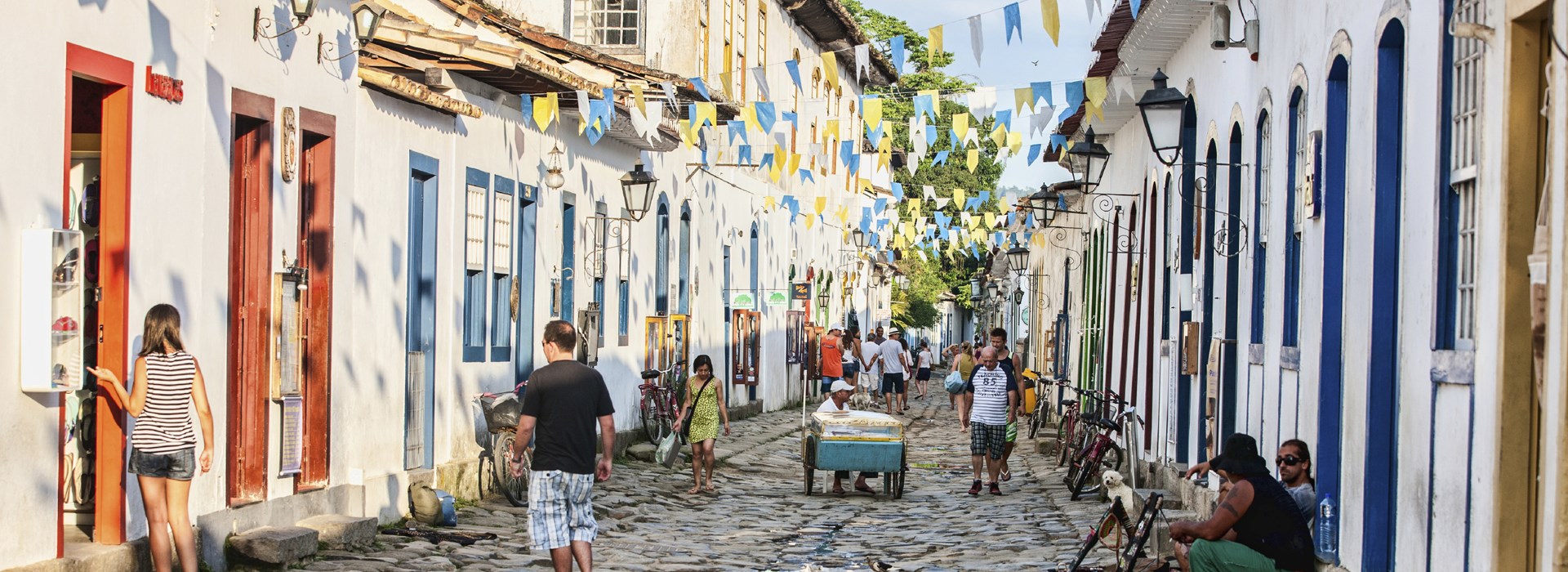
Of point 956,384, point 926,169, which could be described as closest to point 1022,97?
point 956,384

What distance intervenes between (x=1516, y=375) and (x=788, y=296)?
29.5 metres

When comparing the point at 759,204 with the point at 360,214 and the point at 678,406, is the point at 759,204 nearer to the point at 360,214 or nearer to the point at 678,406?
the point at 678,406

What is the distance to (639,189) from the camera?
69.6 feet

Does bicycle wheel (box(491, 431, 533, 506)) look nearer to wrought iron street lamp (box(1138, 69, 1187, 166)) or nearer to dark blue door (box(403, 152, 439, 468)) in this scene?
dark blue door (box(403, 152, 439, 468))

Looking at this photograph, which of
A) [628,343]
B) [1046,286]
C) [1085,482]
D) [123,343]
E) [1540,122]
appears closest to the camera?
[1540,122]

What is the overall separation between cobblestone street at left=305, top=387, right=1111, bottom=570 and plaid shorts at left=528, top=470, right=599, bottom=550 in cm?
162

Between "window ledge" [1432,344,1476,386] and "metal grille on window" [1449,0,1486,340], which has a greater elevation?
"metal grille on window" [1449,0,1486,340]

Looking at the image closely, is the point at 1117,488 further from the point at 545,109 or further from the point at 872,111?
the point at 545,109

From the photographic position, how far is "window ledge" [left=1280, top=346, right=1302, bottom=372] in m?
11.3

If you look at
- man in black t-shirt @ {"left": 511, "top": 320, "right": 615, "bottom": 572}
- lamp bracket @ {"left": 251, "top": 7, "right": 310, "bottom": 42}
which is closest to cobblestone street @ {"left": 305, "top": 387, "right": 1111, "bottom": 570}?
man in black t-shirt @ {"left": 511, "top": 320, "right": 615, "bottom": 572}

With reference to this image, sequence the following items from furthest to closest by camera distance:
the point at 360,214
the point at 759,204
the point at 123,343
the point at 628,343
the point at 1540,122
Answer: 1. the point at 759,204
2. the point at 628,343
3. the point at 360,214
4. the point at 123,343
5. the point at 1540,122

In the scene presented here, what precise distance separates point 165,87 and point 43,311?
5.90ft

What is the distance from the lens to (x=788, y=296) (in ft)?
119

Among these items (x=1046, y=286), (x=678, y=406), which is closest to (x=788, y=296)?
(x=1046, y=286)
